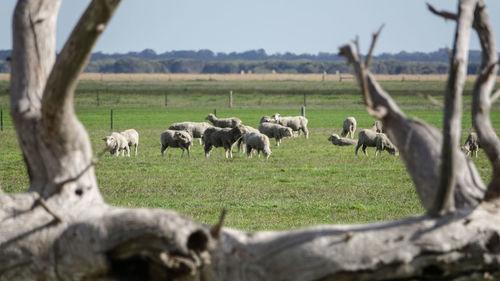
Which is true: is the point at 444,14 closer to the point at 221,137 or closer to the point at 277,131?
the point at 221,137

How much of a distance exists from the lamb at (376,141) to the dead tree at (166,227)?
1836cm

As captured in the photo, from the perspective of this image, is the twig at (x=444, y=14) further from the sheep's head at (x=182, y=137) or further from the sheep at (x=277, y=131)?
the sheep at (x=277, y=131)

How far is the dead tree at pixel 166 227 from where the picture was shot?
4273 millimetres

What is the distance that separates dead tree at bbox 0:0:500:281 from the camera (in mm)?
4273

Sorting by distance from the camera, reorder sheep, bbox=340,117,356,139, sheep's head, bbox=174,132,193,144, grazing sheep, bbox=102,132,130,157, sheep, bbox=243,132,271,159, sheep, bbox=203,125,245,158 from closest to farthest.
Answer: grazing sheep, bbox=102,132,130,157, sheep, bbox=243,132,271,159, sheep's head, bbox=174,132,193,144, sheep, bbox=203,125,245,158, sheep, bbox=340,117,356,139

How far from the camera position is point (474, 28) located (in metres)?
5.72

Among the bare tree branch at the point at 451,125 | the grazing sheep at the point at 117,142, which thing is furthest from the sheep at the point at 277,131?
the bare tree branch at the point at 451,125

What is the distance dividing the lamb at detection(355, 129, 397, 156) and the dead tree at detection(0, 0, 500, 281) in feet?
60.2

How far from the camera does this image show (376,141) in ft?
77.0

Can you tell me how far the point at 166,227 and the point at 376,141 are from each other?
1977 cm

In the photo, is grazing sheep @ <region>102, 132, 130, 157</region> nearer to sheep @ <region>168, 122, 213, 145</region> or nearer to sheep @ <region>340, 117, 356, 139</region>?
sheep @ <region>168, 122, 213, 145</region>

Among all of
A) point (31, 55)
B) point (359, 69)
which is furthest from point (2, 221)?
point (359, 69)

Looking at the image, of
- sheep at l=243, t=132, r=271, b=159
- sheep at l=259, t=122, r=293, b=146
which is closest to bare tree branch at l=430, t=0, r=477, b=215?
sheep at l=243, t=132, r=271, b=159

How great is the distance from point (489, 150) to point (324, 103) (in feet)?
189
